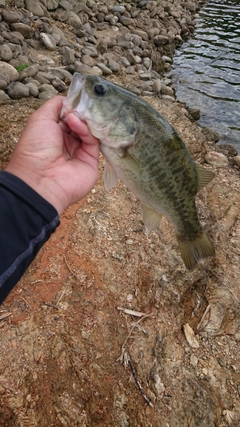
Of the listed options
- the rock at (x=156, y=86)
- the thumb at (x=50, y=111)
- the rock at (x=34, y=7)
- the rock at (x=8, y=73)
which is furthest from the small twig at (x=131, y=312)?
the rock at (x=34, y=7)

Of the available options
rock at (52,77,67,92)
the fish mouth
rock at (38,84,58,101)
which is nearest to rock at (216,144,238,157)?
rock at (52,77,67,92)

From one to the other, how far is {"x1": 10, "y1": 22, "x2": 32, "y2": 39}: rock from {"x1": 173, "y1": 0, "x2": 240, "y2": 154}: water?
4602 mm

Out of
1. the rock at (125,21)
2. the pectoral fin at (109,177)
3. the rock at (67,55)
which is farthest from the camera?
the rock at (125,21)

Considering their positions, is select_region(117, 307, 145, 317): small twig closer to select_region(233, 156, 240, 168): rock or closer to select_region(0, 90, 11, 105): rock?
select_region(0, 90, 11, 105): rock

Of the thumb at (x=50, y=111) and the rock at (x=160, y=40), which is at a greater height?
the thumb at (x=50, y=111)

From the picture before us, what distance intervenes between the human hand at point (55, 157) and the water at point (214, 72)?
7.23 meters

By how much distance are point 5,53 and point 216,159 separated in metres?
4.43

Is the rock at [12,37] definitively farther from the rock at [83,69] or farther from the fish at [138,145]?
the fish at [138,145]

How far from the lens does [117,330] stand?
3.99 meters

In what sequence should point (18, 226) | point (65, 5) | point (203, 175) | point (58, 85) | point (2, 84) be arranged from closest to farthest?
1. point (18, 226)
2. point (203, 175)
3. point (2, 84)
4. point (58, 85)
5. point (65, 5)

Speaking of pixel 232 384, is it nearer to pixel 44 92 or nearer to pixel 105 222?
pixel 105 222

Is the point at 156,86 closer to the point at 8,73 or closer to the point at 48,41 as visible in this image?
the point at 48,41

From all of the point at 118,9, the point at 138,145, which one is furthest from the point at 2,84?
the point at 118,9

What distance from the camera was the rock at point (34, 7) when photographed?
31.2 feet
